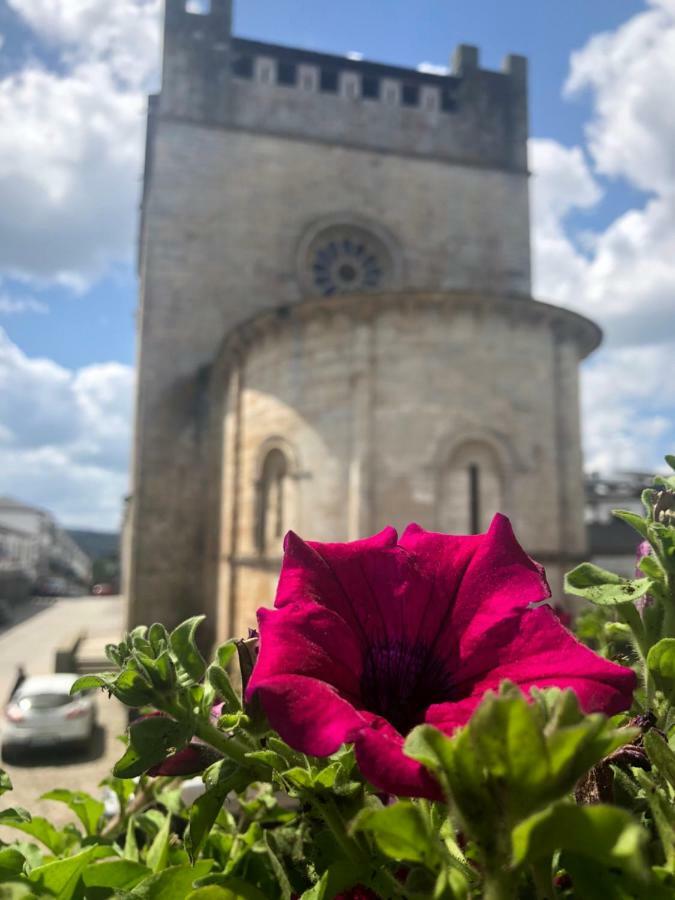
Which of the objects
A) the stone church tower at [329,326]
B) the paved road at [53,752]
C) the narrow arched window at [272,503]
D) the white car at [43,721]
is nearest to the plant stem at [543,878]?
the paved road at [53,752]

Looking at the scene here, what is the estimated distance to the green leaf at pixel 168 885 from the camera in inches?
25.3

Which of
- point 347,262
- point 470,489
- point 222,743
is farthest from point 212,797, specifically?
point 347,262

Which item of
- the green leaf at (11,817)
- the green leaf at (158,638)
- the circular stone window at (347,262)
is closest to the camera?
the green leaf at (158,638)

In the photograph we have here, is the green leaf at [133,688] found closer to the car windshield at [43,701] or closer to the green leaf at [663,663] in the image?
the green leaf at [663,663]

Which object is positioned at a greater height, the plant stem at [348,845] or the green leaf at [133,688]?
the green leaf at [133,688]

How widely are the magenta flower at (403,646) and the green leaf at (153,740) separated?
79 mm

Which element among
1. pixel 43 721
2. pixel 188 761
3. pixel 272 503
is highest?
pixel 272 503

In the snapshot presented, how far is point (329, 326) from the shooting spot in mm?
11766

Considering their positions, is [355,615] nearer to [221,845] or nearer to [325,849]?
[325,849]

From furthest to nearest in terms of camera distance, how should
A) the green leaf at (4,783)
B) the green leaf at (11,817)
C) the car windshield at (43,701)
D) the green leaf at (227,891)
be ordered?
the car windshield at (43,701) → the green leaf at (4,783) → the green leaf at (11,817) → the green leaf at (227,891)

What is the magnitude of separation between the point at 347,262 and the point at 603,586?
58.5ft

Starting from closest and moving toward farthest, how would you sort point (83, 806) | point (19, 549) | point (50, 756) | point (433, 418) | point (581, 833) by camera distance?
point (581, 833) < point (83, 806) < point (50, 756) < point (433, 418) < point (19, 549)

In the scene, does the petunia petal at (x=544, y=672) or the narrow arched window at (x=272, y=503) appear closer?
the petunia petal at (x=544, y=672)

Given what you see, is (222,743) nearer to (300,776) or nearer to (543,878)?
(300,776)
